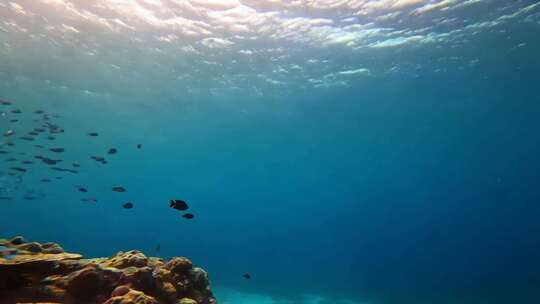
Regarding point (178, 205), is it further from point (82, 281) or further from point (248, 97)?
point (248, 97)

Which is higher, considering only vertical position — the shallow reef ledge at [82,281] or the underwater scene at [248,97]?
the underwater scene at [248,97]

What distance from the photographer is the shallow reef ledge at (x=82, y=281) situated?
410cm

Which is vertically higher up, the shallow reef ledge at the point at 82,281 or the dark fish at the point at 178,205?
the dark fish at the point at 178,205

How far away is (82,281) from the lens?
14.1ft

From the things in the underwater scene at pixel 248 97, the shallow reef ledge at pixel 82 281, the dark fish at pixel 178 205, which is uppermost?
the underwater scene at pixel 248 97

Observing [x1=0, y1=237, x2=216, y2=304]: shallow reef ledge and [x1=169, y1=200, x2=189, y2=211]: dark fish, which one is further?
[x1=169, y1=200, x2=189, y2=211]: dark fish

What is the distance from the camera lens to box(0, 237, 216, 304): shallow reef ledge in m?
4.10

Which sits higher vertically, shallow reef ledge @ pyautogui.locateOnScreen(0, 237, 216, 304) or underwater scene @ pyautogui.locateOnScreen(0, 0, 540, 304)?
underwater scene @ pyautogui.locateOnScreen(0, 0, 540, 304)

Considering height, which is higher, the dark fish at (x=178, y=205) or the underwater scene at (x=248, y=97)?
the underwater scene at (x=248, y=97)

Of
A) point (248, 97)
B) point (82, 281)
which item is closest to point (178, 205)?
point (82, 281)

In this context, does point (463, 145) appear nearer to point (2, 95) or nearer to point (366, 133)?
point (366, 133)

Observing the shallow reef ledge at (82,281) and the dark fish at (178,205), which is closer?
the shallow reef ledge at (82,281)

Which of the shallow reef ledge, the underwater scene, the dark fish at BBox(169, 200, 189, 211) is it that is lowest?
the shallow reef ledge

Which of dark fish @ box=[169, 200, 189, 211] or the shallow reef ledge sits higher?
dark fish @ box=[169, 200, 189, 211]
